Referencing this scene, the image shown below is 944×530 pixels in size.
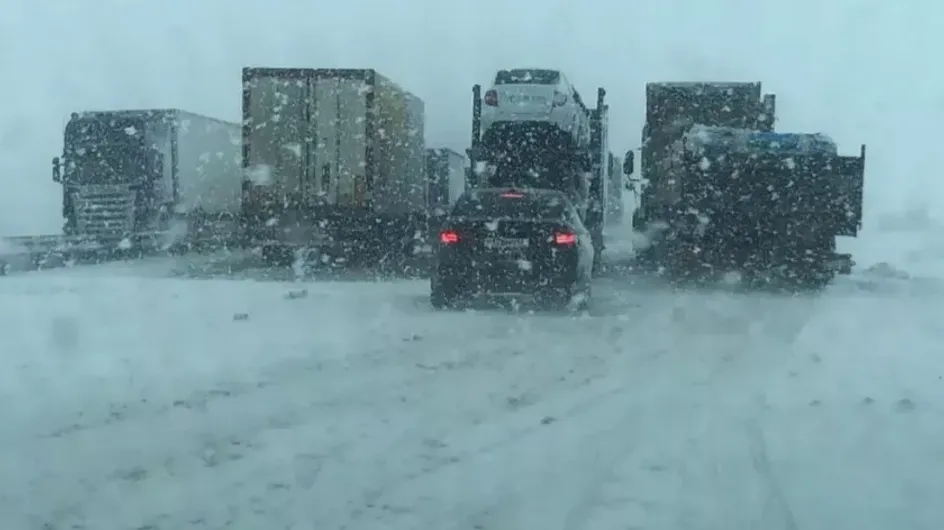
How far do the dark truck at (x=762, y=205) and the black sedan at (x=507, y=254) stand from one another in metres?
6.28

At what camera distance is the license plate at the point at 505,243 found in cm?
1366

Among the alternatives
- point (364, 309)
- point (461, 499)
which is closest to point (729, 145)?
point (364, 309)

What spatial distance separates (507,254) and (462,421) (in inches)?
254

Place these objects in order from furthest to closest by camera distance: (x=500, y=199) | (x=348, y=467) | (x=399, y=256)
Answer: (x=399, y=256), (x=500, y=199), (x=348, y=467)

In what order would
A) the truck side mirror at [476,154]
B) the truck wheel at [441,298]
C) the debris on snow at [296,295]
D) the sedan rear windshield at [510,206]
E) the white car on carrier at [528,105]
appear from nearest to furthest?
the sedan rear windshield at [510,206] < the truck wheel at [441,298] < the debris on snow at [296,295] < the white car on carrier at [528,105] < the truck side mirror at [476,154]

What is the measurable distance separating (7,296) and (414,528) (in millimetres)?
11908

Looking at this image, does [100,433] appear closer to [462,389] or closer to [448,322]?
[462,389]

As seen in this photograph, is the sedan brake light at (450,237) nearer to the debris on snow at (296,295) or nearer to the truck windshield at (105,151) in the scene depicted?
the debris on snow at (296,295)

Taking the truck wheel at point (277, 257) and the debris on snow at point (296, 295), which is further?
the truck wheel at point (277, 257)

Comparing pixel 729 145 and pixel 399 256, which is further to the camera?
pixel 399 256

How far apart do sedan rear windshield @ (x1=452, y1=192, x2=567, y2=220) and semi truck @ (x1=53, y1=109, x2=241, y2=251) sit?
46.6 ft

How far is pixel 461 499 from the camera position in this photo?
5480 mm

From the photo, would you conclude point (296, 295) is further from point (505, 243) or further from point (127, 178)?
point (127, 178)

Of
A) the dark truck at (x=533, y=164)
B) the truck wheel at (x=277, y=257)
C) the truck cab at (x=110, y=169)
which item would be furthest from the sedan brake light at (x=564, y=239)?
the truck cab at (x=110, y=169)
